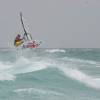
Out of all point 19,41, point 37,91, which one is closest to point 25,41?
point 19,41

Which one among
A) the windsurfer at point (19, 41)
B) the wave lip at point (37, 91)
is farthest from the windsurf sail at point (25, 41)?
the wave lip at point (37, 91)

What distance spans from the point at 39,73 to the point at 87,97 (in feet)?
40.7

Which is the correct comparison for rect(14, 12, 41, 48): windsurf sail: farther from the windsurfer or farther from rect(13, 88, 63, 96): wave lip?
rect(13, 88, 63, 96): wave lip

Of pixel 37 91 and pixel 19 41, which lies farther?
pixel 19 41

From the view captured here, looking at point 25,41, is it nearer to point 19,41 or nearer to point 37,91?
point 19,41

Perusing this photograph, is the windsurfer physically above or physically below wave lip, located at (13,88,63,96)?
above

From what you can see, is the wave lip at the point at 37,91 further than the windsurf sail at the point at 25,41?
No

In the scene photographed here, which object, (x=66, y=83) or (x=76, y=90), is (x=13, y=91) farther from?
(x=66, y=83)

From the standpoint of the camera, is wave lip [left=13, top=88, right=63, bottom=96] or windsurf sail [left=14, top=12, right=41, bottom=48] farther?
windsurf sail [left=14, top=12, right=41, bottom=48]

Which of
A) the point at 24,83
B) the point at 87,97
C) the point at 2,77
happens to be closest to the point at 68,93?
the point at 87,97

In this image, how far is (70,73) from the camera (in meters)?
36.3

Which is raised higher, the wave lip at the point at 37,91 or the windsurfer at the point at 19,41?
the windsurfer at the point at 19,41

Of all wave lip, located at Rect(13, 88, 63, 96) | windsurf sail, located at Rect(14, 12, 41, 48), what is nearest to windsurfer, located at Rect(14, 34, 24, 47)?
windsurf sail, located at Rect(14, 12, 41, 48)

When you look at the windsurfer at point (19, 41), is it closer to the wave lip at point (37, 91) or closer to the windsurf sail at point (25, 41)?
the windsurf sail at point (25, 41)
